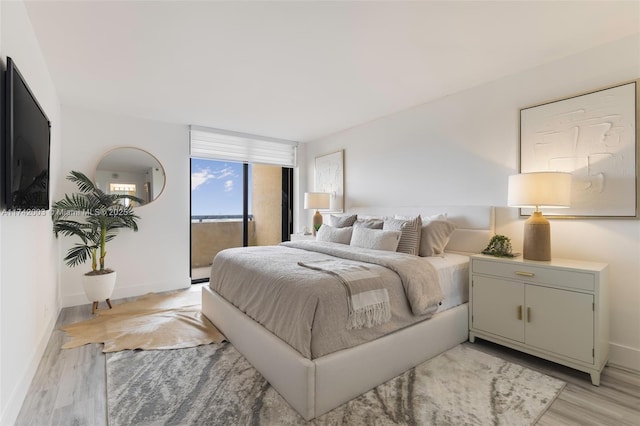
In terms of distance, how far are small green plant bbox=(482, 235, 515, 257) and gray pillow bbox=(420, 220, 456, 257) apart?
15.2 inches

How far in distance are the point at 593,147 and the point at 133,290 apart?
5.21m

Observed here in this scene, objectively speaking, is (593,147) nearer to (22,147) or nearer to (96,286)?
(22,147)

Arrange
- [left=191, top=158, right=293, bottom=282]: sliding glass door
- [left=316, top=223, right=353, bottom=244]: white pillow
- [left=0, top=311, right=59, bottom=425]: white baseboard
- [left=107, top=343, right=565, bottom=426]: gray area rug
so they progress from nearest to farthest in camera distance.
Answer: [left=0, top=311, right=59, bottom=425]: white baseboard
[left=107, top=343, right=565, bottom=426]: gray area rug
[left=316, top=223, right=353, bottom=244]: white pillow
[left=191, top=158, right=293, bottom=282]: sliding glass door

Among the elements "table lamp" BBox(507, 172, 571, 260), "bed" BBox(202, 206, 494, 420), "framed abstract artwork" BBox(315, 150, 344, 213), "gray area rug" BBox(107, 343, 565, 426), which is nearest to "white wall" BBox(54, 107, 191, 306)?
"bed" BBox(202, 206, 494, 420)

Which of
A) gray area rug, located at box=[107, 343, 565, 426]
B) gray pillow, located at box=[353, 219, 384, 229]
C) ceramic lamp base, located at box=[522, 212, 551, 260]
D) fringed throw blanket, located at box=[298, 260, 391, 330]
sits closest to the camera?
gray area rug, located at box=[107, 343, 565, 426]

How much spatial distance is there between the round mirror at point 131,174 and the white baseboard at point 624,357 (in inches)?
200

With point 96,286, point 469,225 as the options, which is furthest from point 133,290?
point 469,225

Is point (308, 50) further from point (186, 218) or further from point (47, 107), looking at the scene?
point (186, 218)

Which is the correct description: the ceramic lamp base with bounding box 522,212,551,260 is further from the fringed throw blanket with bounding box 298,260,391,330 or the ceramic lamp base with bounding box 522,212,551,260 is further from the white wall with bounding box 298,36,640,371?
the fringed throw blanket with bounding box 298,260,391,330

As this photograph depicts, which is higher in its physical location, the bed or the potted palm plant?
the potted palm plant

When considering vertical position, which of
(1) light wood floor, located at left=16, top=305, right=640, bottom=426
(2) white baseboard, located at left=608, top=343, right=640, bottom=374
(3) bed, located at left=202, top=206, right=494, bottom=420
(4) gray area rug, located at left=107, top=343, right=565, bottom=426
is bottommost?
(1) light wood floor, located at left=16, top=305, right=640, bottom=426

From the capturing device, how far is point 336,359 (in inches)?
66.7

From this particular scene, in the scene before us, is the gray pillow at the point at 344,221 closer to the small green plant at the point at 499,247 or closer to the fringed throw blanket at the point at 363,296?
the small green plant at the point at 499,247

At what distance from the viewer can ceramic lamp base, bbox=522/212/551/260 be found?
7.48 ft
